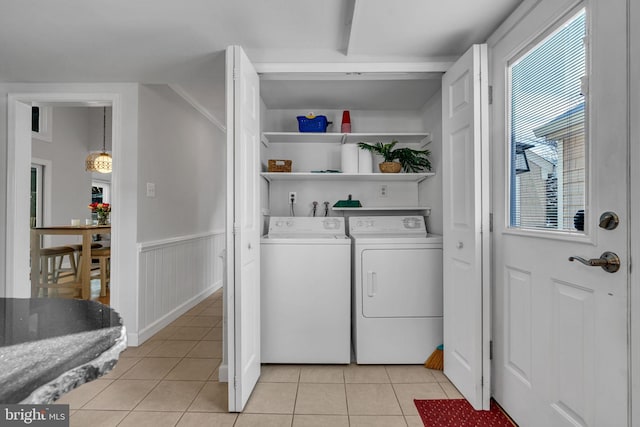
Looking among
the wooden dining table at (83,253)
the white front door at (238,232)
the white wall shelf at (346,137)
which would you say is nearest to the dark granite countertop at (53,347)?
the white front door at (238,232)

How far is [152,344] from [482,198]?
272cm

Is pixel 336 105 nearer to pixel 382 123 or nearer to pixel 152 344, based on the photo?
pixel 382 123

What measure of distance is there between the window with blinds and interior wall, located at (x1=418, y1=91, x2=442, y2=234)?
2.89ft

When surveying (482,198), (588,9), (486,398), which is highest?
(588,9)

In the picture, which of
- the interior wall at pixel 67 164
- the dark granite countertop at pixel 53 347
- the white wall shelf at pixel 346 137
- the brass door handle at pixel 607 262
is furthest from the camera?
the interior wall at pixel 67 164

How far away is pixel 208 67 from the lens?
249cm

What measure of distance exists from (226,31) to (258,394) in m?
2.13

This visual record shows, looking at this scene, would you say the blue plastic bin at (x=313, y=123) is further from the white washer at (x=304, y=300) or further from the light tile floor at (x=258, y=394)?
the light tile floor at (x=258, y=394)

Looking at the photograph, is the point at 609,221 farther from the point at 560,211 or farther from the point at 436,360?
the point at 436,360

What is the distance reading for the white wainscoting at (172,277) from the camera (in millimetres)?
2906

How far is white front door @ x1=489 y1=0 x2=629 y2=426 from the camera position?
115 cm

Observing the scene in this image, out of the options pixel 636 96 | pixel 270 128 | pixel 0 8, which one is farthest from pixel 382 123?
pixel 0 8

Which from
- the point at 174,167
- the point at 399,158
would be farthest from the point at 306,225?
the point at 174,167

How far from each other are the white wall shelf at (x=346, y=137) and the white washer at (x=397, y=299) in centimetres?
91
